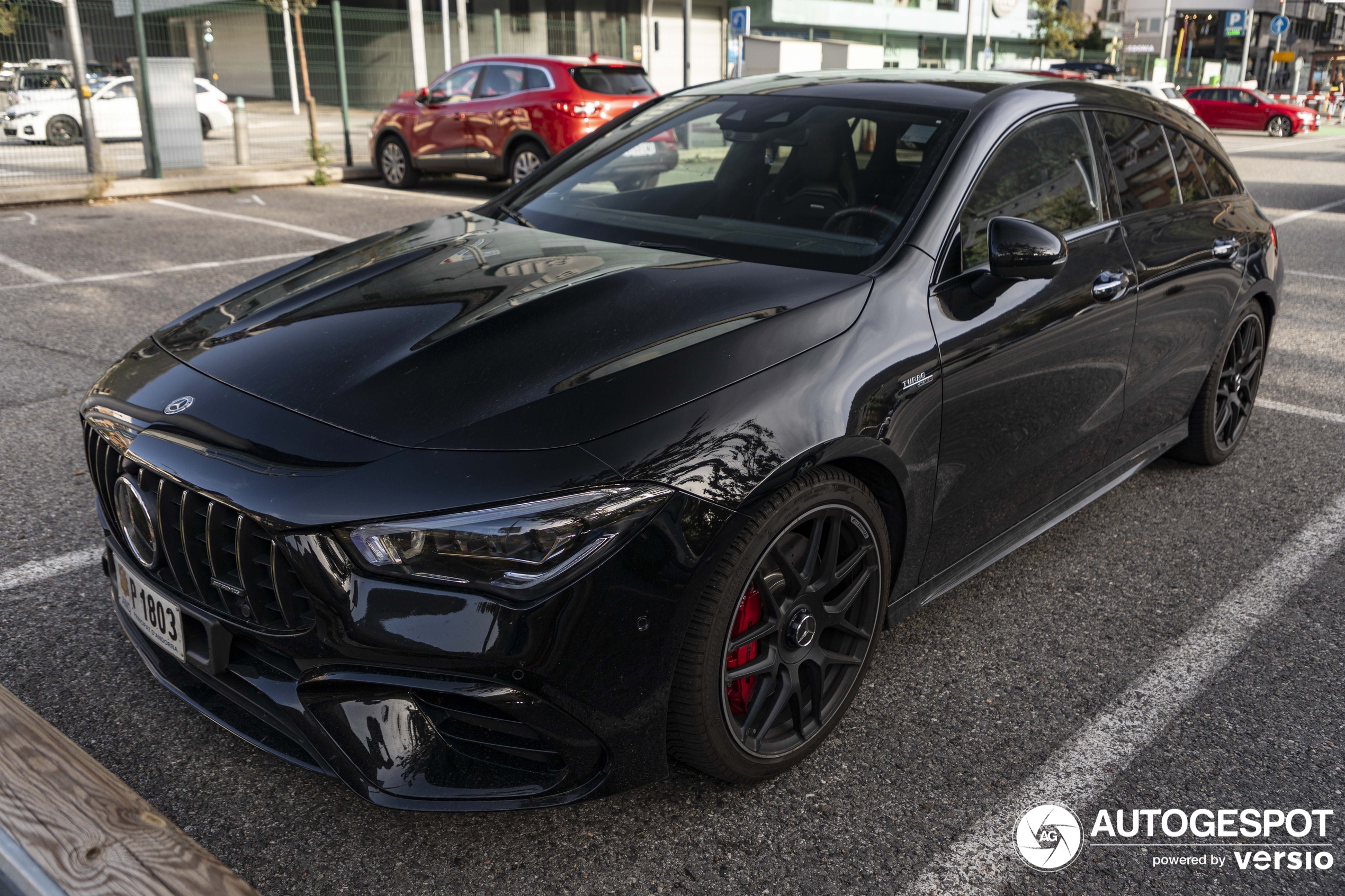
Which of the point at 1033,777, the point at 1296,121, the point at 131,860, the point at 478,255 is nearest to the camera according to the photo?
the point at 131,860

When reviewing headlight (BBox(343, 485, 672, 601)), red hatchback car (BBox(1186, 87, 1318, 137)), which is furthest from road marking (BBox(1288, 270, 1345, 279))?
red hatchback car (BBox(1186, 87, 1318, 137))

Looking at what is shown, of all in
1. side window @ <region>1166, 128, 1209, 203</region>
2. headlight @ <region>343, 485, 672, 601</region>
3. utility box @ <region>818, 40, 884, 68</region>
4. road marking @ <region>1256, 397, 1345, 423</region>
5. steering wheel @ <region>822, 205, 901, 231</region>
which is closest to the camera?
headlight @ <region>343, 485, 672, 601</region>

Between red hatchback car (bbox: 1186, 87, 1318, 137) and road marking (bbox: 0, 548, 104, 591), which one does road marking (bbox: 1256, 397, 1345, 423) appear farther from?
red hatchback car (bbox: 1186, 87, 1318, 137)

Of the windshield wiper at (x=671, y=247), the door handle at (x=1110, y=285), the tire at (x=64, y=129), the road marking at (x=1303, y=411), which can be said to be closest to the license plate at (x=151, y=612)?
the windshield wiper at (x=671, y=247)

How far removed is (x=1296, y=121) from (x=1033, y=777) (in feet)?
118

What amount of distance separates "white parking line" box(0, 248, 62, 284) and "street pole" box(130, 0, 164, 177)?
5.20 metres

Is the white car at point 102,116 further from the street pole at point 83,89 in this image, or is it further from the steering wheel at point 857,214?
the steering wheel at point 857,214

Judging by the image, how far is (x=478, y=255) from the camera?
306cm

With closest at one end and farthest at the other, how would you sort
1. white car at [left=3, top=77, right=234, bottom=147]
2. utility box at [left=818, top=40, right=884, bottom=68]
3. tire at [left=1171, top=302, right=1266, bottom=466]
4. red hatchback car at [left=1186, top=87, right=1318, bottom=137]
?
tire at [left=1171, top=302, right=1266, bottom=466] < white car at [left=3, top=77, right=234, bottom=147] < red hatchback car at [left=1186, top=87, right=1318, bottom=137] < utility box at [left=818, top=40, right=884, bottom=68]

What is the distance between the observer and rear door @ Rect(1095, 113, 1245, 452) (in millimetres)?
3598

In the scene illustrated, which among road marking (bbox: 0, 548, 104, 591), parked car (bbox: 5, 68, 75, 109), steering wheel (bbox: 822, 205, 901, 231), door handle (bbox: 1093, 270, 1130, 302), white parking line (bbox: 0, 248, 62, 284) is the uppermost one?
parked car (bbox: 5, 68, 75, 109)

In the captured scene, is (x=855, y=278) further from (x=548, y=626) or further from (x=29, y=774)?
(x=29, y=774)

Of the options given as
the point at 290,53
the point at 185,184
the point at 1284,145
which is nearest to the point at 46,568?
the point at 185,184

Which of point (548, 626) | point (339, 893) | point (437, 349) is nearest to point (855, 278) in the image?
point (437, 349)
